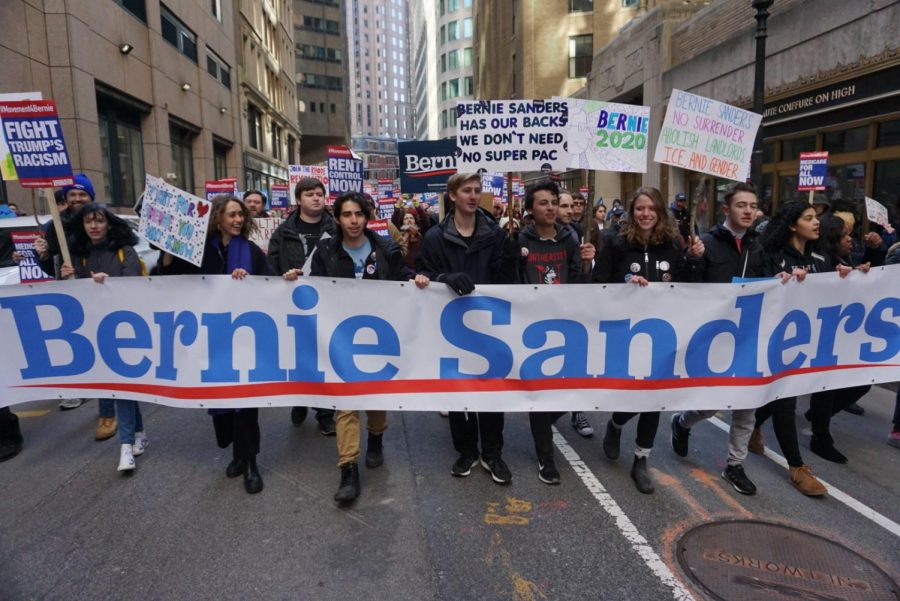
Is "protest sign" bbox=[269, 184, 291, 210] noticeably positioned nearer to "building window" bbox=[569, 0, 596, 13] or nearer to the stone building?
the stone building

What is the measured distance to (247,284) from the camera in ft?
13.5

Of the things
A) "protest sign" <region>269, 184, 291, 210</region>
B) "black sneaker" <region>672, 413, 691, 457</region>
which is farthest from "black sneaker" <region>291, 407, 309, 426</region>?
"protest sign" <region>269, 184, 291, 210</region>

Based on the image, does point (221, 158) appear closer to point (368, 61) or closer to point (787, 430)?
point (787, 430)

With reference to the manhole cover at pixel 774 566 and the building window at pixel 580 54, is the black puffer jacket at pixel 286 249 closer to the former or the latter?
the manhole cover at pixel 774 566

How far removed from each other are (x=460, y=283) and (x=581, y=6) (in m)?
36.3

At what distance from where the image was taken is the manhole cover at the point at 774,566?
293 centimetres

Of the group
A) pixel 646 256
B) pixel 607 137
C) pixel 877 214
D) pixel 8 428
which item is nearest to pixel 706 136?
pixel 607 137

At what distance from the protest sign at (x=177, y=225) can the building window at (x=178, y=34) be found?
19153 millimetres

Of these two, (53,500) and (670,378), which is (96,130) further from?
(670,378)

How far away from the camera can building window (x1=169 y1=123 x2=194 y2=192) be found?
2180 centimetres

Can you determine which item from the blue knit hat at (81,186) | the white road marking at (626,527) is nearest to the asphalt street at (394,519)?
the white road marking at (626,527)

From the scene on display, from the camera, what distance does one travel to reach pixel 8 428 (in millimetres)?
4738

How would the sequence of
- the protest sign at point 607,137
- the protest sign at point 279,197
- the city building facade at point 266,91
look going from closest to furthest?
the protest sign at point 607,137 < the protest sign at point 279,197 < the city building facade at point 266,91

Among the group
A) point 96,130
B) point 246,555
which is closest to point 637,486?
point 246,555
